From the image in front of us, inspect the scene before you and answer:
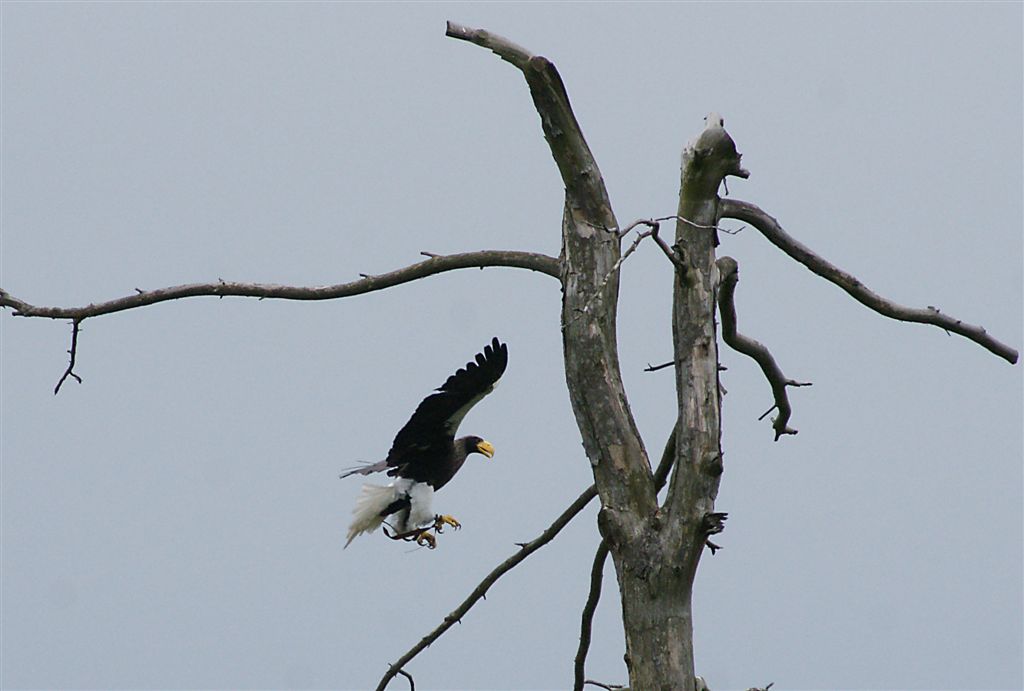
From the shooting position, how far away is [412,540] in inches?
258

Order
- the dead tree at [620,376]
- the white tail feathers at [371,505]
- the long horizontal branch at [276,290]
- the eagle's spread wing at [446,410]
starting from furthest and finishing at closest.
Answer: the white tail feathers at [371,505], the eagle's spread wing at [446,410], the long horizontal branch at [276,290], the dead tree at [620,376]

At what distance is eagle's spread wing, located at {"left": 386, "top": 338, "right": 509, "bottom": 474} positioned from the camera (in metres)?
5.79

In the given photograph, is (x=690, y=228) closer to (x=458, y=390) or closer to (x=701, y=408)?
(x=701, y=408)

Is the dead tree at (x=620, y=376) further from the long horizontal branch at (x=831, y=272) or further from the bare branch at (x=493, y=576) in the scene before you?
the bare branch at (x=493, y=576)

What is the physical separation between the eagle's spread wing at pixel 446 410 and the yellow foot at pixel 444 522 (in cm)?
39

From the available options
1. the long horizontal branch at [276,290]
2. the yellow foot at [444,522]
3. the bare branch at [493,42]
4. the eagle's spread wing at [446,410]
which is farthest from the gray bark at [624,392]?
the yellow foot at [444,522]

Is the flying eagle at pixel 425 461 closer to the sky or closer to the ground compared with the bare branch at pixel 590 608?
closer to the sky

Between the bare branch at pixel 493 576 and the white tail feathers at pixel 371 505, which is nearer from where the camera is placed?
the bare branch at pixel 493 576

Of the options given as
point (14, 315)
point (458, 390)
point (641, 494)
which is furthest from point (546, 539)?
point (14, 315)

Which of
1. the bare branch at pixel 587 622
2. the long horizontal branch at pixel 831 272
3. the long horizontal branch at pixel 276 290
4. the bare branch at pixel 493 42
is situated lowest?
the bare branch at pixel 587 622

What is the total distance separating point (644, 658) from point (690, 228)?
1604mm

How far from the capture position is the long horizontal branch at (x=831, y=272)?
5.05m

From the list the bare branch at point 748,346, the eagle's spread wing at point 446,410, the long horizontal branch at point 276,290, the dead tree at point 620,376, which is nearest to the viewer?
the dead tree at point 620,376

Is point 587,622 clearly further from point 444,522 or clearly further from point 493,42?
point 493,42
